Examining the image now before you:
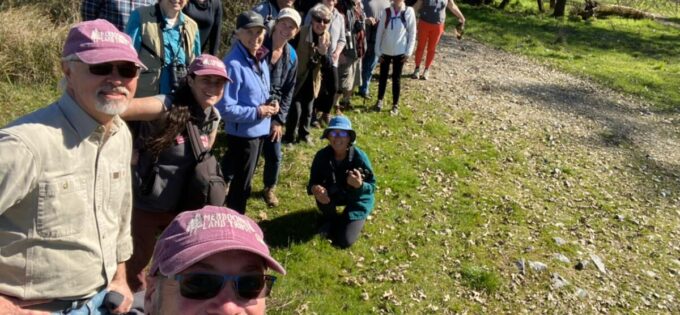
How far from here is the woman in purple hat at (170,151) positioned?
13.7 feet

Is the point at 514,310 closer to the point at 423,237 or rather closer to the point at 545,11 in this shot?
the point at 423,237

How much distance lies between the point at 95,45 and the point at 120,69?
0.19 metres

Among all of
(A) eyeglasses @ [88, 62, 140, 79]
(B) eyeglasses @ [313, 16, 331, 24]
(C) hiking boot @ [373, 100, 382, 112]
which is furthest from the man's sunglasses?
(C) hiking boot @ [373, 100, 382, 112]

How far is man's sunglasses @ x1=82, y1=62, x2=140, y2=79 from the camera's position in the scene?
2.83 m

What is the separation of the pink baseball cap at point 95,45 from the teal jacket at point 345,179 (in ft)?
13.9

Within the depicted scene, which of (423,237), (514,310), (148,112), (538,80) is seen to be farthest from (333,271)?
(538,80)

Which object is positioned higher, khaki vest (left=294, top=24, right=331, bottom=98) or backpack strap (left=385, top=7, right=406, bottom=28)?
backpack strap (left=385, top=7, right=406, bottom=28)

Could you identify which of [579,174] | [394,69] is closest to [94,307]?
[394,69]

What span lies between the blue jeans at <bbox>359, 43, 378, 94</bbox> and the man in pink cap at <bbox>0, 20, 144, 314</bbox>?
905 centimetres

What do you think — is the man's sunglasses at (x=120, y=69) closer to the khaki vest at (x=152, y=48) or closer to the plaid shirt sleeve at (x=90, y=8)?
the khaki vest at (x=152, y=48)

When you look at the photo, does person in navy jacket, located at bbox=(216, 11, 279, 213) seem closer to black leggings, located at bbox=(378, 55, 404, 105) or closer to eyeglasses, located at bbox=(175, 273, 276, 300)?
eyeglasses, located at bbox=(175, 273, 276, 300)

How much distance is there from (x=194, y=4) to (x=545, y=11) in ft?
82.9

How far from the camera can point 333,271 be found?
6.52 metres

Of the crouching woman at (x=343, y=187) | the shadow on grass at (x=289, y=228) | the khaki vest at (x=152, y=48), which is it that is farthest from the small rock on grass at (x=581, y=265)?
the khaki vest at (x=152, y=48)
